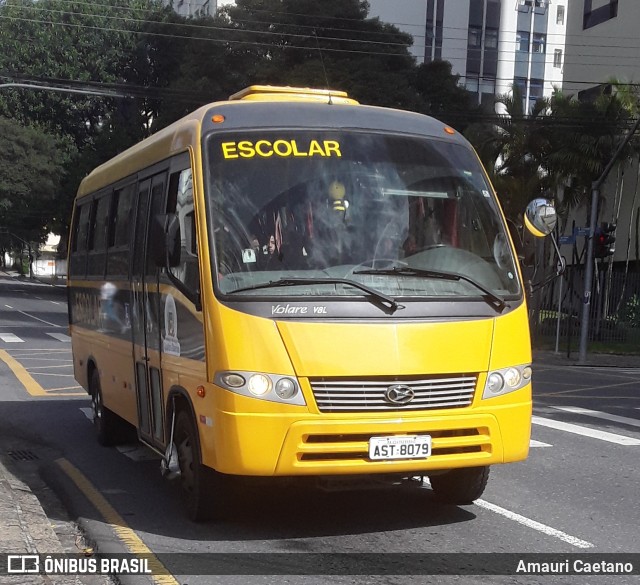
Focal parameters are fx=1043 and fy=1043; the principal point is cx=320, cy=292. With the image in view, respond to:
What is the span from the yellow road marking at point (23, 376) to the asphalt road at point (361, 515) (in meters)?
2.99

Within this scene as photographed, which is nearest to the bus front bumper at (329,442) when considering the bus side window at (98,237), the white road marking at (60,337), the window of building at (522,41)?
the bus side window at (98,237)

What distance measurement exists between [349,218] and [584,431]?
6377 millimetres

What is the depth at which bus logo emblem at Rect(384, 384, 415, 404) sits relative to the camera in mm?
6344

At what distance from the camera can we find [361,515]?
731 cm

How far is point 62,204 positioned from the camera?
5262 centimetres

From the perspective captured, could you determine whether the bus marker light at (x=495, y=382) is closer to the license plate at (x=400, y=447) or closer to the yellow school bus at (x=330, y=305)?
the yellow school bus at (x=330, y=305)

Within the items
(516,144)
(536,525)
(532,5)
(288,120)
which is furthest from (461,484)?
(532,5)

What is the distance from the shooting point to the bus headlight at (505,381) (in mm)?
6645

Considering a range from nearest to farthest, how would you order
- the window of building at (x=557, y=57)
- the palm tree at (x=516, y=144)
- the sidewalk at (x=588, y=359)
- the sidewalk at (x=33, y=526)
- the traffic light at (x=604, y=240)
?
1. the sidewalk at (x=33, y=526)
2. the traffic light at (x=604, y=240)
3. the sidewalk at (x=588, y=359)
4. the palm tree at (x=516, y=144)
5. the window of building at (x=557, y=57)

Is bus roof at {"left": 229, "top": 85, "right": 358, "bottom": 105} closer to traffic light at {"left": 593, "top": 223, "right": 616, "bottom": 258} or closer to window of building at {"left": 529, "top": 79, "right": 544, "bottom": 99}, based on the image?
traffic light at {"left": 593, "top": 223, "right": 616, "bottom": 258}

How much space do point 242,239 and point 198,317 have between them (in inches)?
22.5

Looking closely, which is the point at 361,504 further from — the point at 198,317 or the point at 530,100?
the point at 530,100

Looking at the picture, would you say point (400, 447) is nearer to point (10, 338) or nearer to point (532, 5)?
point (10, 338)

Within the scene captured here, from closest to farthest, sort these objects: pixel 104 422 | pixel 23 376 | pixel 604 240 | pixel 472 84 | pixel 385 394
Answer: pixel 385 394 → pixel 104 422 → pixel 23 376 → pixel 604 240 → pixel 472 84
